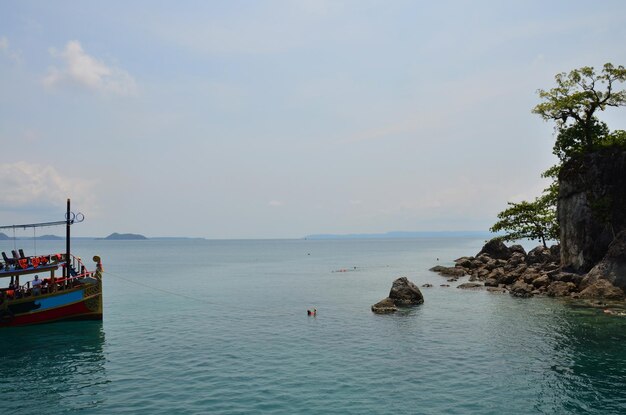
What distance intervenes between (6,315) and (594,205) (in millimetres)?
63276

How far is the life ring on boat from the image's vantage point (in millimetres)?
38844

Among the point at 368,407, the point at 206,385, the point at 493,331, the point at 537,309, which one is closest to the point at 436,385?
the point at 368,407

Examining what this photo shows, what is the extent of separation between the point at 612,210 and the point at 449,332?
32.4 meters

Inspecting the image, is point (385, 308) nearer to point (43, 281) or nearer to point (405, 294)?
point (405, 294)

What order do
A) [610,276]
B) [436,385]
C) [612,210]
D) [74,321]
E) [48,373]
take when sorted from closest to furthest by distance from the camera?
[436,385] < [48,373] < [74,321] < [610,276] < [612,210]

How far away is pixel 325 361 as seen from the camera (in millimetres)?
27938

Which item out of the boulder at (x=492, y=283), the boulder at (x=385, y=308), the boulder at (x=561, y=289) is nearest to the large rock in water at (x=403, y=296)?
the boulder at (x=385, y=308)

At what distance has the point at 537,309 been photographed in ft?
146

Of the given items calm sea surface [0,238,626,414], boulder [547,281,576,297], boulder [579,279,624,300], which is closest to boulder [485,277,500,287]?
boulder [547,281,576,297]

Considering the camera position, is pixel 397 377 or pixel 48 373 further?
pixel 48 373

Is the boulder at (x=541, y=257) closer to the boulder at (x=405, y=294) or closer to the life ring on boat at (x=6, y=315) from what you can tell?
the boulder at (x=405, y=294)

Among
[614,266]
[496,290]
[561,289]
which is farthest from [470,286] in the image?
[614,266]

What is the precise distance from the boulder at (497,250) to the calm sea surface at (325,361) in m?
47.1

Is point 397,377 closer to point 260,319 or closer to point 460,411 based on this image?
point 460,411
